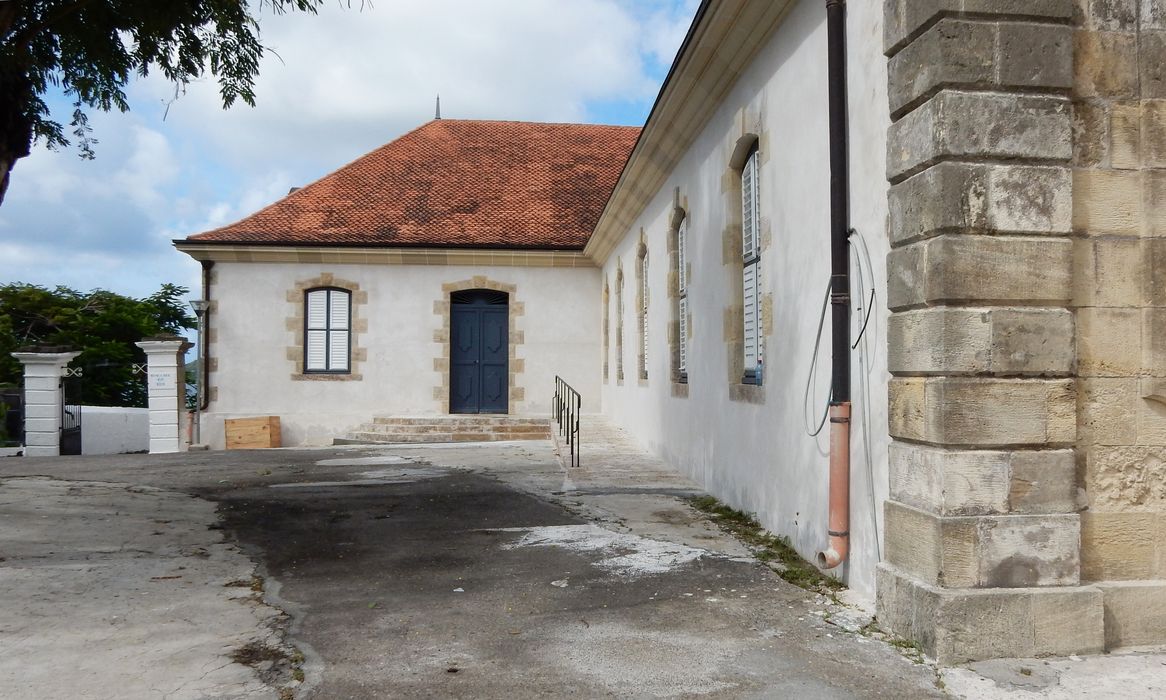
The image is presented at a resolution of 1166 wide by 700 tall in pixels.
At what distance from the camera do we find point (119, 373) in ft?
78.2

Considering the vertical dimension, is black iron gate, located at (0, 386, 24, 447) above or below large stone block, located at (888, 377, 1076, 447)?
below

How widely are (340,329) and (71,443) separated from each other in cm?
521

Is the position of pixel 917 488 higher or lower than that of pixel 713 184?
lower

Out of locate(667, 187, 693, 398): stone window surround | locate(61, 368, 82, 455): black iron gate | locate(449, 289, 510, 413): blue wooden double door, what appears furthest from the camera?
locate(449, 289, 510, 413): blue wooden double door

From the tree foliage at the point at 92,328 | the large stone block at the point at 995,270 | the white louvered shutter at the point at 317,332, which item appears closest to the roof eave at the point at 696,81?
the large stone block at the point at 995,270

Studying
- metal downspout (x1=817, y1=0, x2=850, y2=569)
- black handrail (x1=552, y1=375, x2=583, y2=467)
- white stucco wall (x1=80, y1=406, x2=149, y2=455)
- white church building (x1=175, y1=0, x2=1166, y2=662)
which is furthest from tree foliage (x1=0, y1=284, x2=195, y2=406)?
metal downspout (x1=817, y1=0, x2=850, y2=569)

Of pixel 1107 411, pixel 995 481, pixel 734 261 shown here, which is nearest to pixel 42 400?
pixel 734 261

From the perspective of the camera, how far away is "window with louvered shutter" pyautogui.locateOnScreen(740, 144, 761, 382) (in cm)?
723

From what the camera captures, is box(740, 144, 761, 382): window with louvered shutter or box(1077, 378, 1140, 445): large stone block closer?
box(1077, 378, 1140, 445): large stone block

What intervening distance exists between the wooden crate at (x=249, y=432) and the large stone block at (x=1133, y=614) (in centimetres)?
1568

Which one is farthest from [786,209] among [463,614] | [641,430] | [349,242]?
[349,242]

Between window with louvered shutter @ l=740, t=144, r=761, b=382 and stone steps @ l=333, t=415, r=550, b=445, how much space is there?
9424 millimetres

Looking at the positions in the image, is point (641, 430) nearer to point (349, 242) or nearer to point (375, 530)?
point (375, 530)

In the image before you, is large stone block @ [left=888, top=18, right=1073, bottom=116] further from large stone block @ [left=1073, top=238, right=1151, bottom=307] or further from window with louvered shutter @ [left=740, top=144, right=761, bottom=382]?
window with louvered shutter @ [left=740, top=144, right=761, bottom=382]
